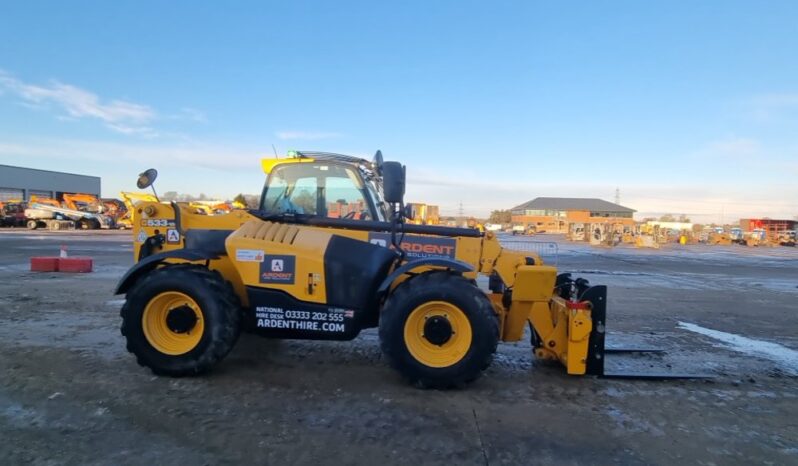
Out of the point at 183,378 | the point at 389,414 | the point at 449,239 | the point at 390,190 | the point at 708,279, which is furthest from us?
the point at 708,279

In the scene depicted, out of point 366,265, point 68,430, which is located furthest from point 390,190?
point 68,430

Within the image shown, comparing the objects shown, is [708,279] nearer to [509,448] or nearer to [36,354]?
[509,448]

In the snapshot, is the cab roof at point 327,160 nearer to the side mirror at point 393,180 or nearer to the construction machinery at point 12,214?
the side mirror at point 393,180

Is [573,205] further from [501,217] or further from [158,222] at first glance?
[158,222]

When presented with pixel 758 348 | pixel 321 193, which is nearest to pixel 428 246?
pixel 321 193

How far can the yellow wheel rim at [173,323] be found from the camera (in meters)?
4.88

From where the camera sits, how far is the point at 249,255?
4.96m

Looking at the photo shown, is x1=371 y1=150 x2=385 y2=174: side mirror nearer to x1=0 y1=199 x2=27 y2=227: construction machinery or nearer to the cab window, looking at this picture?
the cab window

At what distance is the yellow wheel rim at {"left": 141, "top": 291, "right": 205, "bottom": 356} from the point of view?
4.88m

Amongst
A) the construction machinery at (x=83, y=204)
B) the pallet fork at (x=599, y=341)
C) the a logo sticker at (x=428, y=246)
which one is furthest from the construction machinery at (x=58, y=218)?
the pallet fork at (x=599, y=341)

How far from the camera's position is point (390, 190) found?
4.54 m

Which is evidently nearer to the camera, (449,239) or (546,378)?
(546,378)

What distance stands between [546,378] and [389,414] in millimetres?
1868

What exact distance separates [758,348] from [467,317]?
4.80 m
